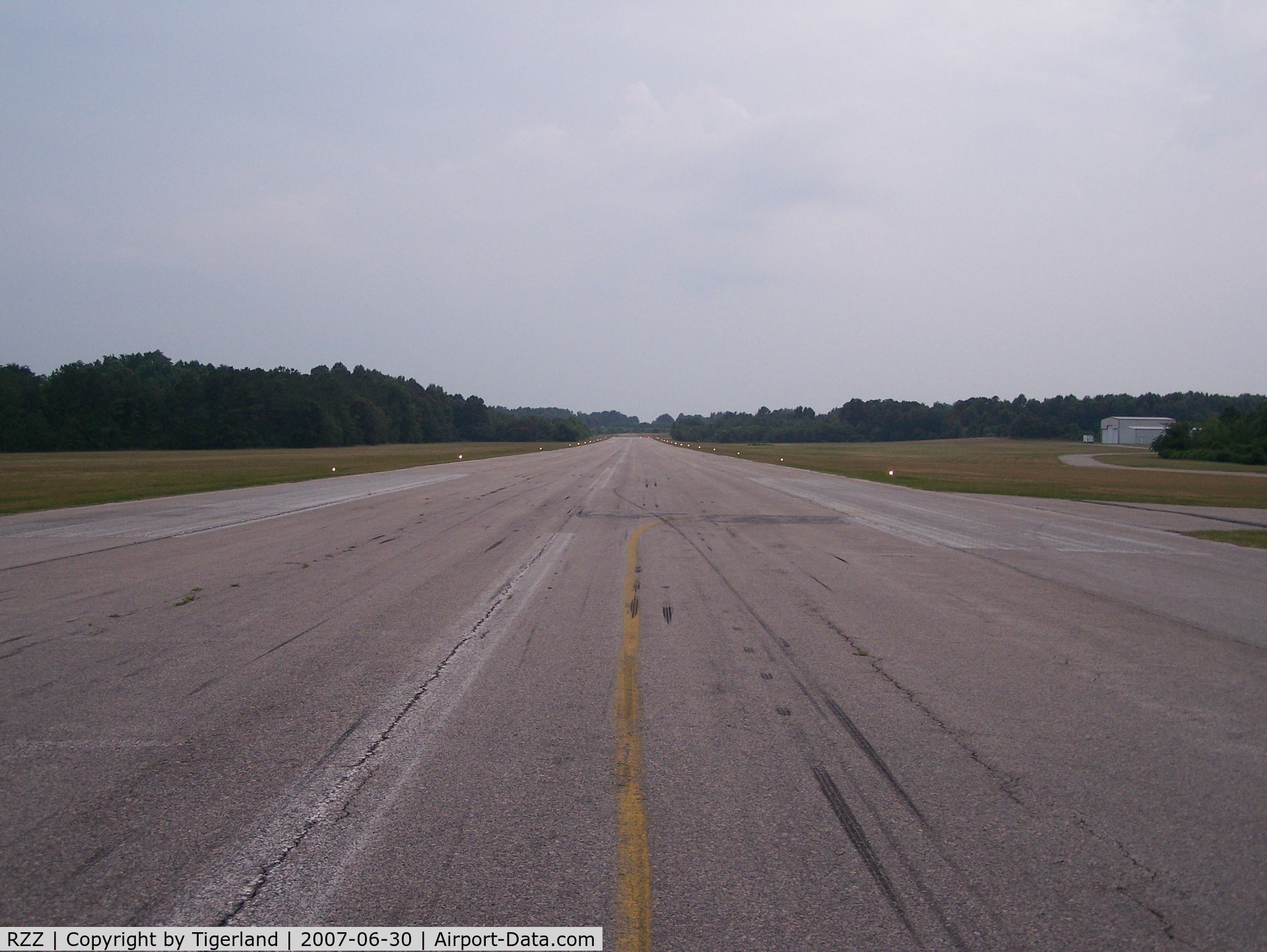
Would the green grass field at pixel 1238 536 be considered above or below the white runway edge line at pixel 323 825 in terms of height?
below

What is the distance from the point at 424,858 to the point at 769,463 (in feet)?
170

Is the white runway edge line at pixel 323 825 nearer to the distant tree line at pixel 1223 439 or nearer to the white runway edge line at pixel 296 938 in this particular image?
the white runway edge line at pixel 296 938

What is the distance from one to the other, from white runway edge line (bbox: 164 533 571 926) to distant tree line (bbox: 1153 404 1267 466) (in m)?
74.6

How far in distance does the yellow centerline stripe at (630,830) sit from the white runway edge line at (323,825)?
111cm

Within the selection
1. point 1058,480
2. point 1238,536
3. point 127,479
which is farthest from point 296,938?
point 1058,480

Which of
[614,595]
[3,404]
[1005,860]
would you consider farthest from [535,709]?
[3,404]

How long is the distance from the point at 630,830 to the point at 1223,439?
83.1 meters

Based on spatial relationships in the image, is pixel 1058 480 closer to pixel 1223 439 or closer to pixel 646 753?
pixel 646 753

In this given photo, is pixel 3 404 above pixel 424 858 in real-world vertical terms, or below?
above

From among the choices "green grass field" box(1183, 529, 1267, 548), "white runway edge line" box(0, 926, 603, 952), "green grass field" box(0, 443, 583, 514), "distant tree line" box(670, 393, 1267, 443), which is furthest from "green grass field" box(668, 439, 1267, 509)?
"distant tree line" box(670, 393, 1267, 443)

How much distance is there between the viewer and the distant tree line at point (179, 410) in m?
89.8

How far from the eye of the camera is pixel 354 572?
10.7m

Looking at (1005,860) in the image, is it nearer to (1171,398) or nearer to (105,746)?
(105,746)

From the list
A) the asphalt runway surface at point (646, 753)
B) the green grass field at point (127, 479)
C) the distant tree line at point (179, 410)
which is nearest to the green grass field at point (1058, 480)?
the asphalt runway surface at point (646, 753)
